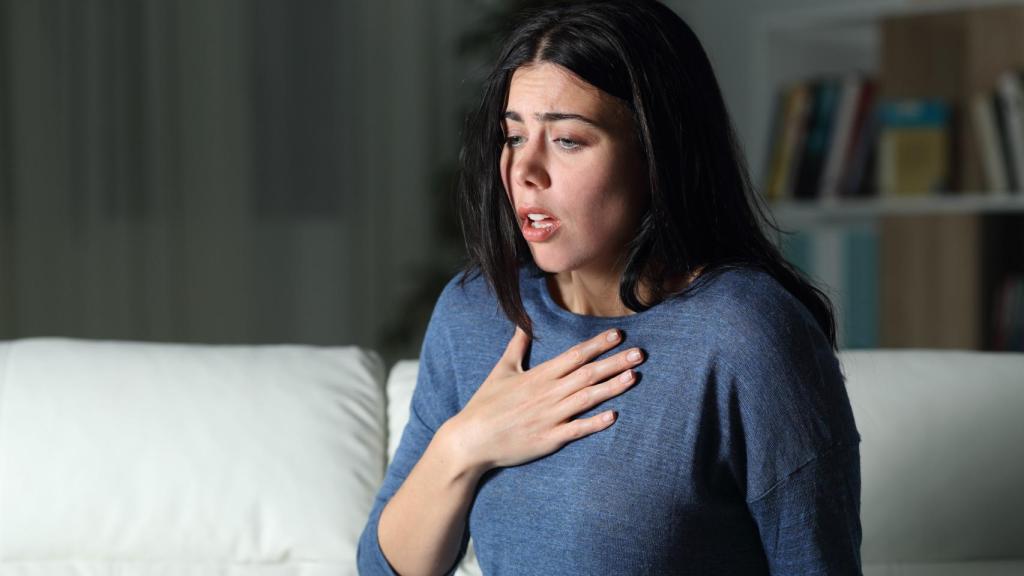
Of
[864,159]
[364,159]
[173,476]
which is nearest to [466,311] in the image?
[173,476]

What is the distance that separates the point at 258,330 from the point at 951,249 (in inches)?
75.4

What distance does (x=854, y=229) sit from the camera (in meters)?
3.04

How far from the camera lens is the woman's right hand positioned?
106 cm

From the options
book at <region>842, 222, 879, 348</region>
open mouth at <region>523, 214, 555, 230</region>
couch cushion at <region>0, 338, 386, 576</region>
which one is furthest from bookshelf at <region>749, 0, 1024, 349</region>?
open mouth at <region>523, 214, 555, 230</region>

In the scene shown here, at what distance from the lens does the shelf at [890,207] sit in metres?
2.58

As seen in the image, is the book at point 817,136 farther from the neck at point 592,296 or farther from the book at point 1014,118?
the neck at point 592,296

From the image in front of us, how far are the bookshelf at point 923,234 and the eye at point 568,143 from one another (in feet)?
5.40

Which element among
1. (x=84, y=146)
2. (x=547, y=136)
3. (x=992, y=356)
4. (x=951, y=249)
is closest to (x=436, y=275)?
(x=84, y=146)

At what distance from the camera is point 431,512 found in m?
1.17

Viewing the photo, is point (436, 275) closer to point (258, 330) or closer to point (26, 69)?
point (258, 330)

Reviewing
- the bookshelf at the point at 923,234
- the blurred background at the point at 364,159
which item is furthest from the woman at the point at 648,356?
the bookshelf at the point at 923,234

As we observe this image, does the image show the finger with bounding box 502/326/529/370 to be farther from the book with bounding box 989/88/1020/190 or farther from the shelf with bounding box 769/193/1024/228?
the book with bounding box 989/88/1020/190

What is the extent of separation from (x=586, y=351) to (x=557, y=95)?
0.24 metres

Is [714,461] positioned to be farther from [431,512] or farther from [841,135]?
[841,135]
